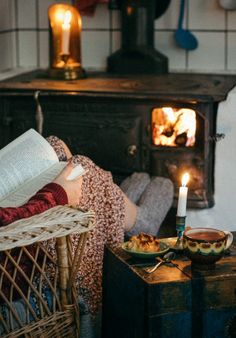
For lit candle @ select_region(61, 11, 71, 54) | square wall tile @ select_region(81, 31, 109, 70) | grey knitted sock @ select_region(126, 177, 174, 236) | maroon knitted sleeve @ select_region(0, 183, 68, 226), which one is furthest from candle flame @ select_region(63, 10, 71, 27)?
maroon knitted sleeve @ select_region(0, 183, 68, 226)

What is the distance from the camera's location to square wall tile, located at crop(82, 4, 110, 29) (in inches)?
140

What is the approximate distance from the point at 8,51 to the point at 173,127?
105 centimetres

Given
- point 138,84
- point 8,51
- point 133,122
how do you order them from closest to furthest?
1. point 133,122
2. point 138,84
3. point 8,51

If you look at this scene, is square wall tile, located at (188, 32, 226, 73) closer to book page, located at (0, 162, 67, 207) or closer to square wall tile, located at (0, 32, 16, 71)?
square wall tile, located at (0, 32, 16, 71)

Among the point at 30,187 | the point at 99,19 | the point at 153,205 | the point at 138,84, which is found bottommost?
the point at 153,205

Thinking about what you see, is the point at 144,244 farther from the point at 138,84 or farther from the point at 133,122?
the point at 138,84

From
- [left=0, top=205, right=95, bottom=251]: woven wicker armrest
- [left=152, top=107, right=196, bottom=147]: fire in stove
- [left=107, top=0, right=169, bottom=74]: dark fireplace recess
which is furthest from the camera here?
[left=107, top=0, right=169, bottom=74]: dark fireplace recess

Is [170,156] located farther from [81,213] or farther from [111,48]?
[81,213]

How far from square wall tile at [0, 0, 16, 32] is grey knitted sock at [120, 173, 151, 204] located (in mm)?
1084

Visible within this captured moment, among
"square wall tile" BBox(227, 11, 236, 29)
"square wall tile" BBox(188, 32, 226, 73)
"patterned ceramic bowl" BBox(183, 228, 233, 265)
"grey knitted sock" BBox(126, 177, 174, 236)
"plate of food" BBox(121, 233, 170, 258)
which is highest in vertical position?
"square wall tile" BBox(227, 11, 236, 29)

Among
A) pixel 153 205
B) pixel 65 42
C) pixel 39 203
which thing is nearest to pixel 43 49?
pixel 65 42

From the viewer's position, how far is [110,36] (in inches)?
141

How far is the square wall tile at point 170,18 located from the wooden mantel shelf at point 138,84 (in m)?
0.23

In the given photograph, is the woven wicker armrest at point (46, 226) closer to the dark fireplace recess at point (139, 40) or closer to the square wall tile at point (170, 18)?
the dark fireplace recess at point (139, 40)
